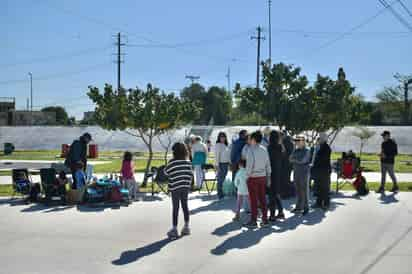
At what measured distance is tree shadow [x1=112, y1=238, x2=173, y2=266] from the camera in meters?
6.88

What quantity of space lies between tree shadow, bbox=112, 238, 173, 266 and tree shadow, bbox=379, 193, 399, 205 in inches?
253

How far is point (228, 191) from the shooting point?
42.7ft

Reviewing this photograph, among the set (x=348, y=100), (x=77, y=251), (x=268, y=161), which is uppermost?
(x=348, y=100)

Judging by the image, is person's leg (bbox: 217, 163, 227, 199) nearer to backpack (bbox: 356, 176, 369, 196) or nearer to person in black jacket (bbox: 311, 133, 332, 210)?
person in black jacket (bbox: 311, 133, 332, 210)

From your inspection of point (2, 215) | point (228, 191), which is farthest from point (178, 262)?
point (228, 191)

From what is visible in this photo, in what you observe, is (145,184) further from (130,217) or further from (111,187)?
(130,217)

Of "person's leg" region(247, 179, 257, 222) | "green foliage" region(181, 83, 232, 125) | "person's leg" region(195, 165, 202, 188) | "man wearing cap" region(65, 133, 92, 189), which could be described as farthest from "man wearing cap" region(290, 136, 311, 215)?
"green foliage" region(181, 83, 232, 125)

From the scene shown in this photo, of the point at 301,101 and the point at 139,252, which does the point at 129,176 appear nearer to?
the point at 139,252

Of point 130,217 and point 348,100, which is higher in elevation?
point 348,100

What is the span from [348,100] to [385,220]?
21.0 feet

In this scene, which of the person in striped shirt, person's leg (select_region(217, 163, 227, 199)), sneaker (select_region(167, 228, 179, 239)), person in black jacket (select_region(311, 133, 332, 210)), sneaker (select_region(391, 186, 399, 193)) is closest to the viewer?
sneaker (select_region(167, 228, 179, 239))

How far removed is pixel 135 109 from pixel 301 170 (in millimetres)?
6752

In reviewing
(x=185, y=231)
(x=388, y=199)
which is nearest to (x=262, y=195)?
(x=185, y=231)

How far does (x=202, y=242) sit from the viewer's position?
796 centimetres
